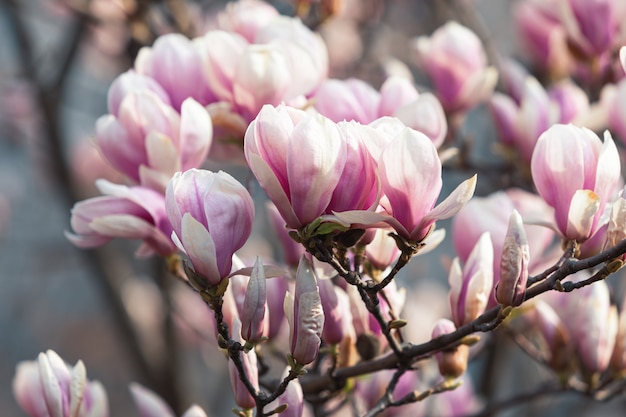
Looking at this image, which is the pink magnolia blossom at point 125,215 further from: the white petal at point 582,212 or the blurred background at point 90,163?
the white petal at point 582,212

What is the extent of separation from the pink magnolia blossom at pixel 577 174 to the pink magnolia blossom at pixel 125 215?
1.22 ft

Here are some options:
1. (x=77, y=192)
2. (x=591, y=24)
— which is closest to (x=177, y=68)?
(x=591, y=24)

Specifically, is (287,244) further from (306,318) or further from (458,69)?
(458,69)

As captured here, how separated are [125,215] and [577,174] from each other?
428 millimetres

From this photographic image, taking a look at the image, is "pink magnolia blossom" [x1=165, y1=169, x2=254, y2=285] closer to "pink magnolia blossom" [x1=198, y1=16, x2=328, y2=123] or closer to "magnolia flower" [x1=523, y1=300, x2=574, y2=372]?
"pink magnolia blossom" [x1=198, y1=16, x2=328, y2=123]

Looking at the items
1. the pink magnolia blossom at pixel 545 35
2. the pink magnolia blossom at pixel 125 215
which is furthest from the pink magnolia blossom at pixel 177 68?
the pink magnolia blossom at pixel 545 35

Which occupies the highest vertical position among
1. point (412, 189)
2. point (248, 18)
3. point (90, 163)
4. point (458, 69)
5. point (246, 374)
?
point (90, 163)

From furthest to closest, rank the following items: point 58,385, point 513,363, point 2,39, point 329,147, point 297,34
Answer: point 2,39, point 513,363, point 297,34, point 58,385, point 329,147

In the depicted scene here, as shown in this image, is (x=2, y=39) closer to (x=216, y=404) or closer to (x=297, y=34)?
(x=216, y=404)

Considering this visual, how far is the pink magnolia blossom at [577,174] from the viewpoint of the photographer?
72cm

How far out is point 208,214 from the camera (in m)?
0.70

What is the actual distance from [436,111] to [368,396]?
39 cm

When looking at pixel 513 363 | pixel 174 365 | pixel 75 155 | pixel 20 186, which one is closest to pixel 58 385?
pixel 174 365

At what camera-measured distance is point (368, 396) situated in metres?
1.05
